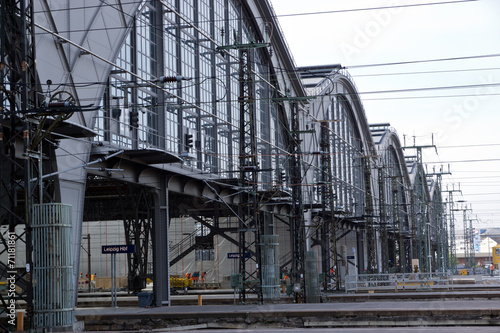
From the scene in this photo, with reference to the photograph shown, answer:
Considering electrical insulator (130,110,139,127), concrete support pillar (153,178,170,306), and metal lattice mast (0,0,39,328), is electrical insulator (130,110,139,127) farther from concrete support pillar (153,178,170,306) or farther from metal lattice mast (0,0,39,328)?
metal lattice mast (0,0,39,328)

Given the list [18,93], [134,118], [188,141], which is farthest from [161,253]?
[18,93]

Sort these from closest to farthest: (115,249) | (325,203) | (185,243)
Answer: (115,249)
(325,203)
(185,243)

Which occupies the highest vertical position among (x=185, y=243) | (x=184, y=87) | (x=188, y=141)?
(x=184, y=87)

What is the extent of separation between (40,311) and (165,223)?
19.4 m

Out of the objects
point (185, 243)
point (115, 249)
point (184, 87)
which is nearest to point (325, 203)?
point (115, 249)

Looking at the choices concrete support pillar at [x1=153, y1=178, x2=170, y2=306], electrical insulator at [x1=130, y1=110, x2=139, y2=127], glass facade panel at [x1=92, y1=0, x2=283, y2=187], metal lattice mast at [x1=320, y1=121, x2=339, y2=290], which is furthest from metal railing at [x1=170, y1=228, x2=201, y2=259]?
electrical insulator at [x1=130, y1=110, x2=139, y2=127]

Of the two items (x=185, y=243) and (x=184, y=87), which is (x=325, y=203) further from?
(x=184, y=87)

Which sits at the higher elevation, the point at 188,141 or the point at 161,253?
the point at 188,141

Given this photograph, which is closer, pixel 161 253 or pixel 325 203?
pixel 161 253

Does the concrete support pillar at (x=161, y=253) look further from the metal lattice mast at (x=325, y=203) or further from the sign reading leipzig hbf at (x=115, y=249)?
the metal lattice mast at (x=325, y=203)

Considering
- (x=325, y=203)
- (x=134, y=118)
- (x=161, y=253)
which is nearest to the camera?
(x=134, y=118)

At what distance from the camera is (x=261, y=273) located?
41062 mm

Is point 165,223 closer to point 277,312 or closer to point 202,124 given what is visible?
point 202,124

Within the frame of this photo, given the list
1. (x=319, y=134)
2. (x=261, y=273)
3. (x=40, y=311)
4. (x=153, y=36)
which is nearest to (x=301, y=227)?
(x=261, y=273)
